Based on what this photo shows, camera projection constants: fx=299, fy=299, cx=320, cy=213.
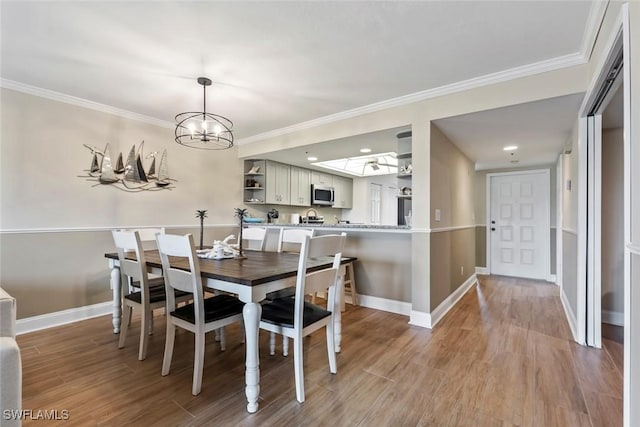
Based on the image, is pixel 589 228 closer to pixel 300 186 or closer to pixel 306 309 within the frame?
pixel 306 309

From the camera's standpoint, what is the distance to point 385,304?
344 centimetres

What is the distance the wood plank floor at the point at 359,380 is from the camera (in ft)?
5.31

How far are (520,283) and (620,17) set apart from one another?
14.5 feet

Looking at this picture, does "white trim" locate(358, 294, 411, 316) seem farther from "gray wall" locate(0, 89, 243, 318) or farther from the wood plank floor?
"gray wall" locate(0, 89, 243, 318)

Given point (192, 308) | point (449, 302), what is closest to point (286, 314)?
point (192, 308)

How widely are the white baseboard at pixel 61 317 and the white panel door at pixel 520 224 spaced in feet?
20.0

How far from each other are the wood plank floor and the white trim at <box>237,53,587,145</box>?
89.1 inches

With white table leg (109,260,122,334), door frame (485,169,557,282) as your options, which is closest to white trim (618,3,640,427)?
white table leg (109,260,122,334)

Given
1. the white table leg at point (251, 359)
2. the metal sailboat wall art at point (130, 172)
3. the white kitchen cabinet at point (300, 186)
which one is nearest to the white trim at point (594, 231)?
the white table leg at point (251, 359)

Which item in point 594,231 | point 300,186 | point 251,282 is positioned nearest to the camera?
point 251,282

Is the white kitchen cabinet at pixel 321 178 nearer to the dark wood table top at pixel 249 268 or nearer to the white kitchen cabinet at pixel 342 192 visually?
the white kitchen cabinet at pixel 342 192

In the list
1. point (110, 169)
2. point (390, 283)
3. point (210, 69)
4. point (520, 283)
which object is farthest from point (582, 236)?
point (110, 169)

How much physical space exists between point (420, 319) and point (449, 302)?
2.60 ft

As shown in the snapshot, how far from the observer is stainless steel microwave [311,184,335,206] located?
19.9ft
